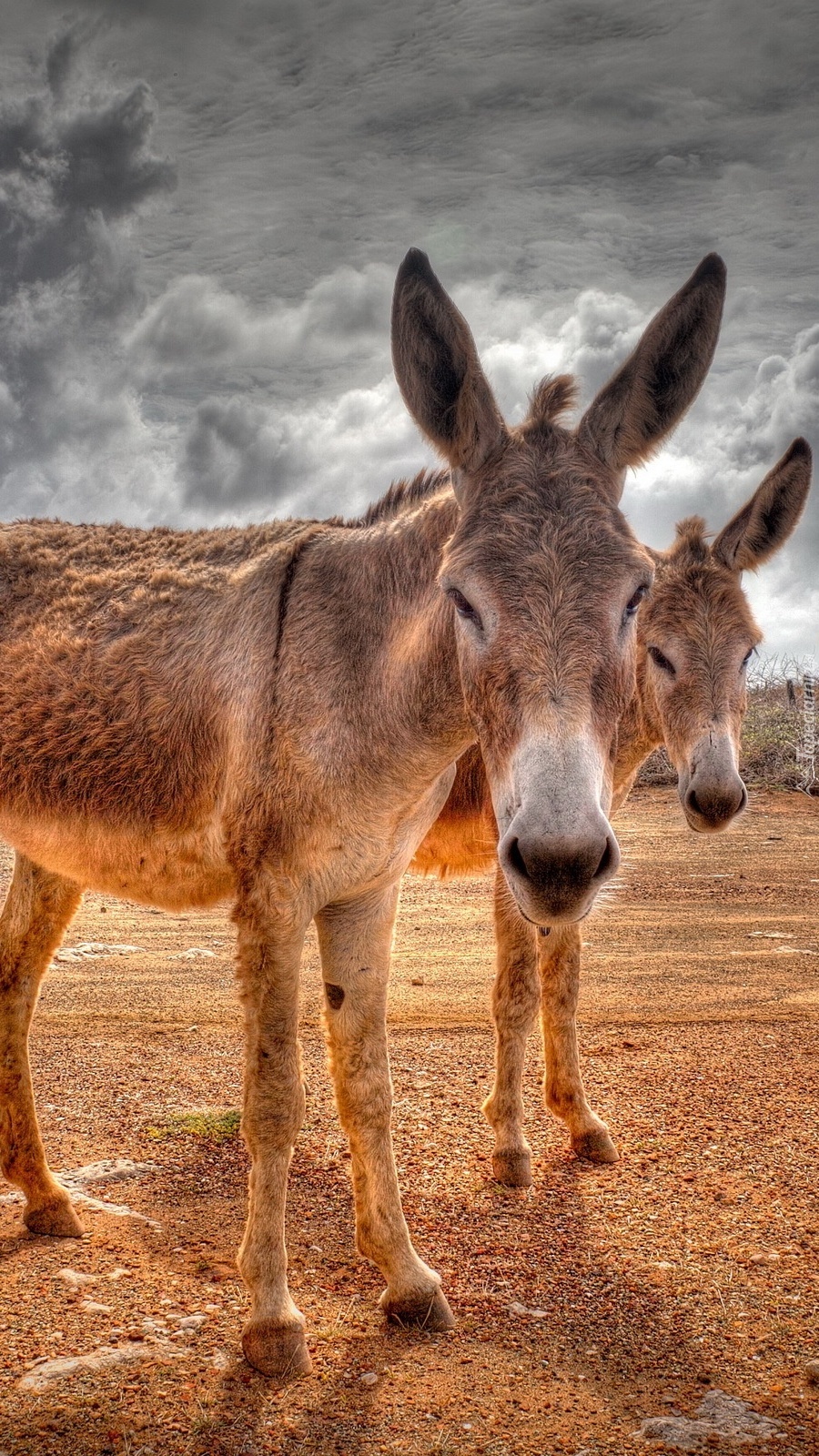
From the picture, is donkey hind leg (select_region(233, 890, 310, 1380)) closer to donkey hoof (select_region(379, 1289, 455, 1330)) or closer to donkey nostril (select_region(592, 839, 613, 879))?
donkey hoof (select_region(379, 1289, 455, 1330))

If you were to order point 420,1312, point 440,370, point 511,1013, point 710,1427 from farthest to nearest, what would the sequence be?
point 511,1013 → point 420,1312 → point 440,370 → point 710,1427

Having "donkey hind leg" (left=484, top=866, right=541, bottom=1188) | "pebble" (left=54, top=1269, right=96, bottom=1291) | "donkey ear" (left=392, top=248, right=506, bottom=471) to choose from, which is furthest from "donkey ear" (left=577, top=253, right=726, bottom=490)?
"pebble" (left=54, top=1269, right=96, bottom=1291)

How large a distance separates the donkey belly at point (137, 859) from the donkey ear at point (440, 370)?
1.49 metres

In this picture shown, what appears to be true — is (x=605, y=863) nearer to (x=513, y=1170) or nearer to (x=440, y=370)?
(x=440, y=370)

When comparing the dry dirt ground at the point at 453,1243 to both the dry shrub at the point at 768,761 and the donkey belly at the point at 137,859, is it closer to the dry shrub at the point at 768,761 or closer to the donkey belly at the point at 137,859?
the donkey belly at the point at 137,859

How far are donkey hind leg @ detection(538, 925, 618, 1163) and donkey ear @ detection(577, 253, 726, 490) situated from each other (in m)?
2.31

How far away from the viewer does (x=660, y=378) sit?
3104 mm

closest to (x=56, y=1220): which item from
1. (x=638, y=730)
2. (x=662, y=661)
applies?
(x=638, y=730)

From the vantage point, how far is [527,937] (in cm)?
468

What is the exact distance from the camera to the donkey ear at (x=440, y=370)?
2.88 meters

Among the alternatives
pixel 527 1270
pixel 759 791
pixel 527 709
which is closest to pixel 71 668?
pixel 527 709

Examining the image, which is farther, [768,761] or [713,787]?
[768,761]

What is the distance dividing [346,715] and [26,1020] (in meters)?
2.16

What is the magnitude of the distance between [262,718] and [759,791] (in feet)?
55.0
